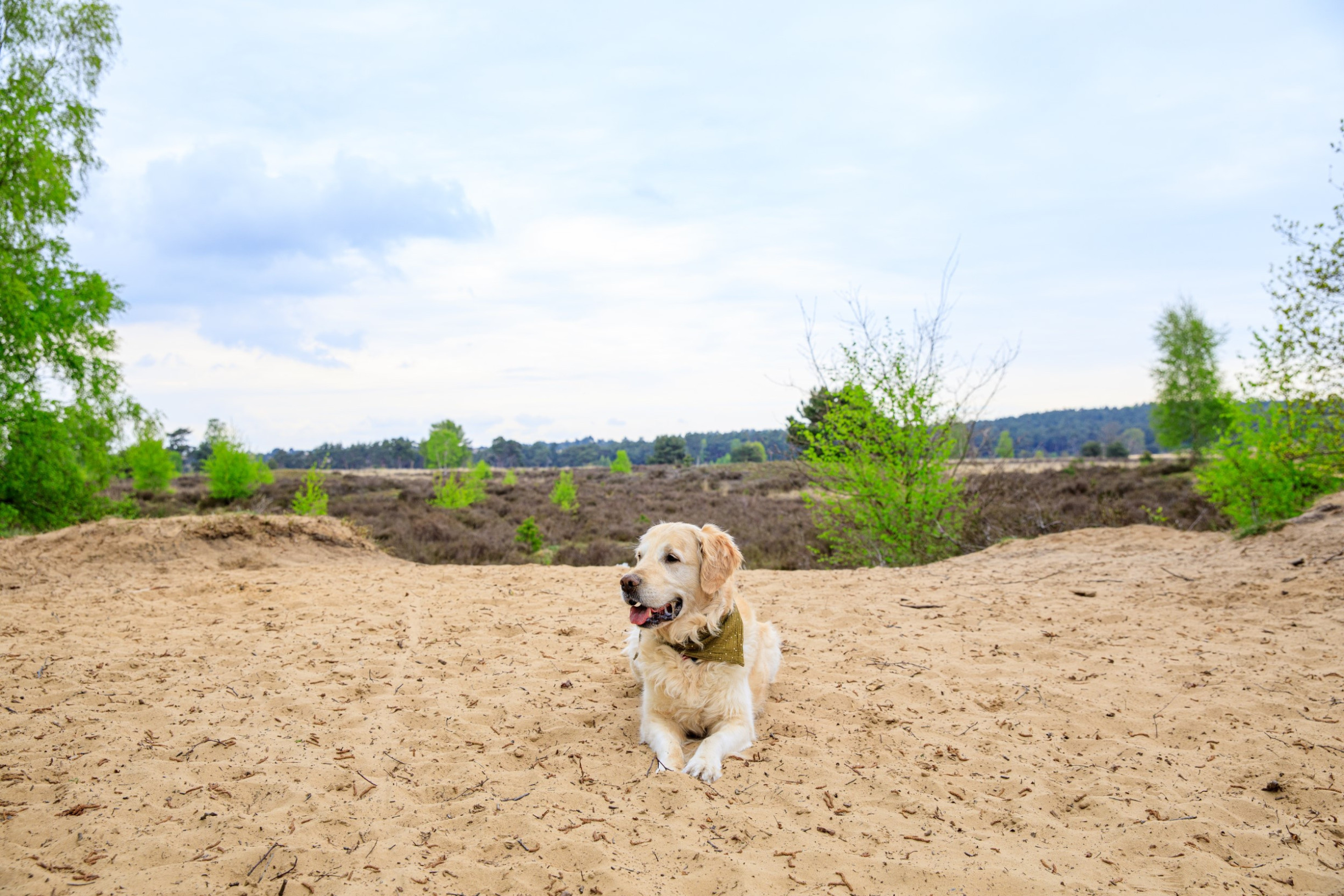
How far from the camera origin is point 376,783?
3332 millimetres

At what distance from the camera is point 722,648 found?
383 cm

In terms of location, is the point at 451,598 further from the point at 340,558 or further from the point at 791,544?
the point at 791,544

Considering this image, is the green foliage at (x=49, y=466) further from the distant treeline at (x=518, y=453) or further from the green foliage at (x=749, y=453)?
the distant treeline at (x=518, y=453)

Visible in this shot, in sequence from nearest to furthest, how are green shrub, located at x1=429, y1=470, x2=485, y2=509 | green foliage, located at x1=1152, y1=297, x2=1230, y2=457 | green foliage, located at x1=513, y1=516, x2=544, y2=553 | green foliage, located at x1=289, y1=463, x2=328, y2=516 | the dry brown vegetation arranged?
1. the dry brown vegetation
2. green foliage, located at x1=513, y1=516, x2=544, y2=553
3. green foliage, located at x1=289, y1=463, x2=328, y2=516
4. green shrub, located at x1=429, y1=470, x2=485, y2=509
5. green foliage, located at x1=1152, y1=297, x2=1230, y2=457

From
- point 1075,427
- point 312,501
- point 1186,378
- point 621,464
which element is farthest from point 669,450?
point 1075,427

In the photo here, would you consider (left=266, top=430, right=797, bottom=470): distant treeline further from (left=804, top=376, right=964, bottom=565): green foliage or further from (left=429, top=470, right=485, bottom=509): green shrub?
(left=804, top=376, right=964, bottom=565): green foliage

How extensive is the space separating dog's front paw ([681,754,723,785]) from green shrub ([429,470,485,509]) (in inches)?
888

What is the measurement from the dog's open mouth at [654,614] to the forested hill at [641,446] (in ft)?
276

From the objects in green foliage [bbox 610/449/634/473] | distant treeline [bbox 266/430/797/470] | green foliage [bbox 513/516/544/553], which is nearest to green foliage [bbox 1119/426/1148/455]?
distant treeline [bbox 266/430/797/470]

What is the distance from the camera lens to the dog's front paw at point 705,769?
11.1 ft

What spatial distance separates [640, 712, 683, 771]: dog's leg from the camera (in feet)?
11.5

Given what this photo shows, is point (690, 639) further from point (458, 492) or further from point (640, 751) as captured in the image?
point (458, 492)

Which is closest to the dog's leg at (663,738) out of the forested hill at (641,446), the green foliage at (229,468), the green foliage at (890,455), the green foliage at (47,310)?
the green foliage at (890,455)

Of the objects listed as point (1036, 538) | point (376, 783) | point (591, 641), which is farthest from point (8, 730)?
point (1036, 538)
